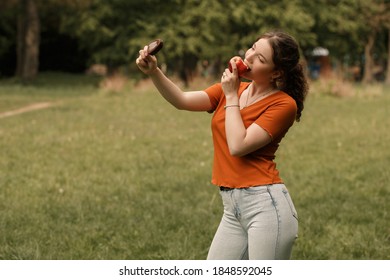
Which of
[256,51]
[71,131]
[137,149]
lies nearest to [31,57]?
[71,131]

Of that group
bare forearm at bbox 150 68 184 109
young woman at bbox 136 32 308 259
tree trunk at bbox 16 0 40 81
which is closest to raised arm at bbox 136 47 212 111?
bare forearm at bbox 150 68 184 109

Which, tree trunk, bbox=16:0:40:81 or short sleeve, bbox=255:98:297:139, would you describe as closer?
short sleeve, bbox=255:98:297:139

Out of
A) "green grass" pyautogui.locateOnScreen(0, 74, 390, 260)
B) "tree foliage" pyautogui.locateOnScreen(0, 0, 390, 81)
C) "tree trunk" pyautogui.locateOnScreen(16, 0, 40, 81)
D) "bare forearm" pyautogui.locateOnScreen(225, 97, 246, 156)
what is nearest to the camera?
"bare forearm" pyautogui.locateOnScreen(225, 97, 246, 156)

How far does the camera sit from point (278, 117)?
278 cm

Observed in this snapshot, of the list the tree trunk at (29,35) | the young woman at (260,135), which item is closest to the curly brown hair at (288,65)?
the young woman at (260,135)

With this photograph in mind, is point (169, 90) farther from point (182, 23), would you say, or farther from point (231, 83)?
point (182, 23)

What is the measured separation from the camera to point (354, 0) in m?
37.1

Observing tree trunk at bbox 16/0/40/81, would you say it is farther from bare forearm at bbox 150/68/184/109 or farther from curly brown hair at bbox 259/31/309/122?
curly brown hair at bbox 259/31/309/122

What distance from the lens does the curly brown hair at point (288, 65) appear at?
2799mm

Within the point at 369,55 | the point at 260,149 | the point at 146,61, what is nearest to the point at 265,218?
the point at 260,149

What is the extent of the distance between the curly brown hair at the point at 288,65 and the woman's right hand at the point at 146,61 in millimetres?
540

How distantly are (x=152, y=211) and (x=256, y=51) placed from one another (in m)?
3.40

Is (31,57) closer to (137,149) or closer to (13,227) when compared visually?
(137,149)

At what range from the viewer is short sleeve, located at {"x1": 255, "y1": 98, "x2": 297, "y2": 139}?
275 centimetres
